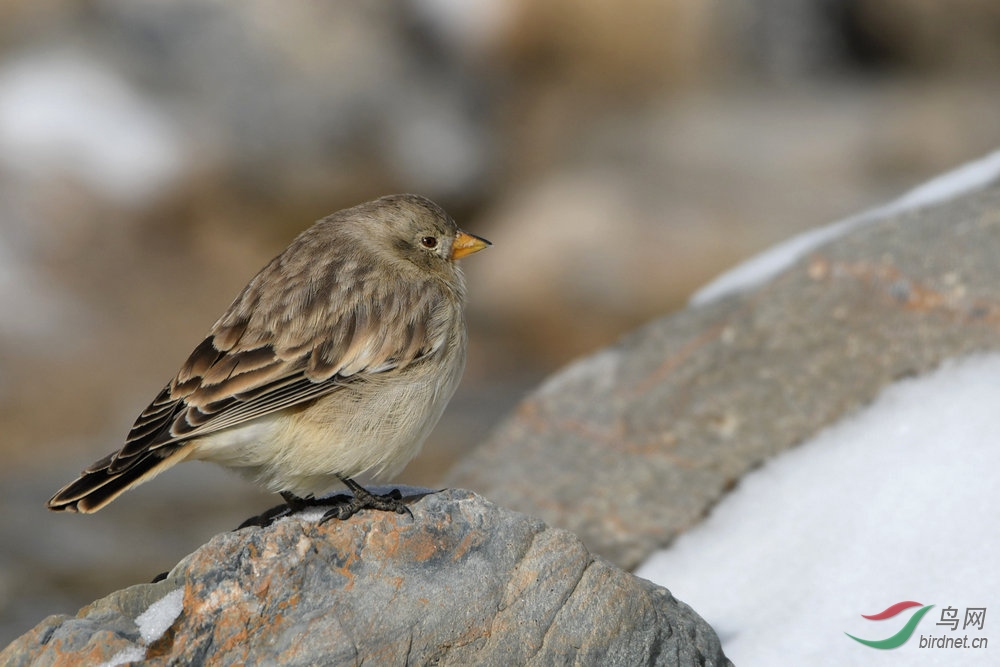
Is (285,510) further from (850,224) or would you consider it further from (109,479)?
(850,224)

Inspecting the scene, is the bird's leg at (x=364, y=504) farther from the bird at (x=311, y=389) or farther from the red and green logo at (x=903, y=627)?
the red and green logo at (x=903, y=627)

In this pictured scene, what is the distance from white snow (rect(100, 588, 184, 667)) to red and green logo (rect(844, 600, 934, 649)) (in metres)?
2.25

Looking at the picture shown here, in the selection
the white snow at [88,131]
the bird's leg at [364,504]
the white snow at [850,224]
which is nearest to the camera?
the bird's leg at [364,504]

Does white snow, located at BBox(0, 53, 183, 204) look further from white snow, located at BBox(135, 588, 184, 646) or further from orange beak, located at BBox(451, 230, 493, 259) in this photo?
white snow, located at BBox(135, 588, 184, 646)

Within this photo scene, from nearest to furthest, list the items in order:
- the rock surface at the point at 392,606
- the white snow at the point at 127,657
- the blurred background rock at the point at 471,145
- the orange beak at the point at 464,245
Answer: the white snow at the point at 127,657
the rock surface at the point at 392,606
the orange beak at the point at 464,245
the blurred background rock at the point at 471,145

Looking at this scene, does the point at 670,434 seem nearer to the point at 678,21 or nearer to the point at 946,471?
the point at 946,471

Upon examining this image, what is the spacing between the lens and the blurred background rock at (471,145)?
12312mm

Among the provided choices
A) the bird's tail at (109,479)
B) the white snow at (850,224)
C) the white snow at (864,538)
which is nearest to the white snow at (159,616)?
the bird's tail at (109,479)

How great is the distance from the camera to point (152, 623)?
138 inches

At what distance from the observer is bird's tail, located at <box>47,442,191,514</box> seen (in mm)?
3896

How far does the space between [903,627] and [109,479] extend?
2.75m

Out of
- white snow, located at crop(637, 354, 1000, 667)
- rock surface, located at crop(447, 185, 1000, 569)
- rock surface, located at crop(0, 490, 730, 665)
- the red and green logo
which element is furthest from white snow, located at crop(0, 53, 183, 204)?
the red and green logo

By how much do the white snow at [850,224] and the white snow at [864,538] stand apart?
1214mm

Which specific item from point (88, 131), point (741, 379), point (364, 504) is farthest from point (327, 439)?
point (88, 131)
